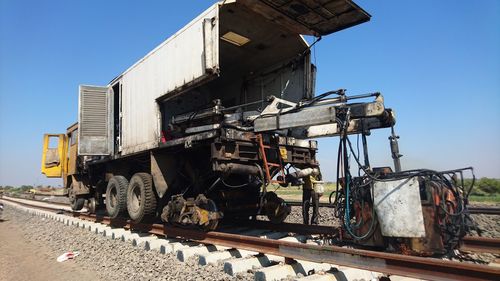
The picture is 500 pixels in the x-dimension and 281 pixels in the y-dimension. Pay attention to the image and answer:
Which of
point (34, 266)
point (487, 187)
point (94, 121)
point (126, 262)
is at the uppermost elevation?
point (94, 121)

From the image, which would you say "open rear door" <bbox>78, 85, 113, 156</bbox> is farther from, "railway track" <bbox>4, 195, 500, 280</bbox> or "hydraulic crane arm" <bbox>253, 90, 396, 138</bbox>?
"hydraulic crane arm" <bbox>253, 90, 396, 138</bbox>

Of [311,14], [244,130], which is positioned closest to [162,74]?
[244,130]

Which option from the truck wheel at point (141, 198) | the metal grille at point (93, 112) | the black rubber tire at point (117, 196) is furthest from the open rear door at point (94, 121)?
the truck wheel at point (141, 198)

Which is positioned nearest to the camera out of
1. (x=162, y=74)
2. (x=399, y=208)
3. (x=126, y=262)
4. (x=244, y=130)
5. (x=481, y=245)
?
(x=399, y=208)

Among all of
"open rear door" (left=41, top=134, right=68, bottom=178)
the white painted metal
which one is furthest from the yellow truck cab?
the white painted metal

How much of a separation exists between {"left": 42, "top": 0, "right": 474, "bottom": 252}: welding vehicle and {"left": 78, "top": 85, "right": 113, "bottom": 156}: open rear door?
3 cm

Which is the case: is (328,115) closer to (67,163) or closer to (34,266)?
(34,266)

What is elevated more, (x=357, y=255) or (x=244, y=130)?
(x=244, y=130)

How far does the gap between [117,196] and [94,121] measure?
8.28 feet

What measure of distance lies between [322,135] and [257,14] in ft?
8.56

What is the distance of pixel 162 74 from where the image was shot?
24.3 ft

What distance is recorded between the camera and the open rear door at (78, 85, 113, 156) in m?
9.71

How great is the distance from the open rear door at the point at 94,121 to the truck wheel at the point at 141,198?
2310 millimetres

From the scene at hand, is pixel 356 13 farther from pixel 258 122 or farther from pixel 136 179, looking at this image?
pixel 136 179
